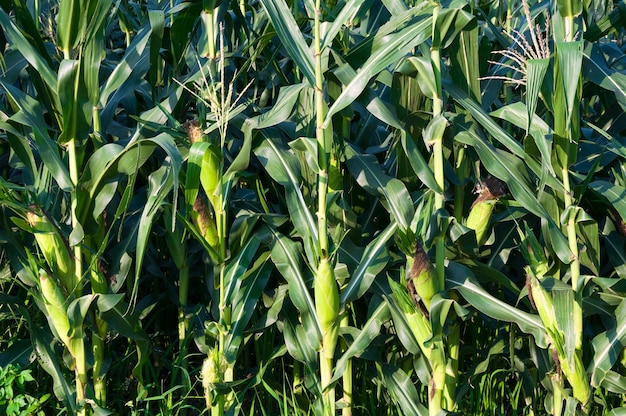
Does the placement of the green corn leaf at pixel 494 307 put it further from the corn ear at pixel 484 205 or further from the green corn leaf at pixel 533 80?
the green corn leaf at pixel 533 80

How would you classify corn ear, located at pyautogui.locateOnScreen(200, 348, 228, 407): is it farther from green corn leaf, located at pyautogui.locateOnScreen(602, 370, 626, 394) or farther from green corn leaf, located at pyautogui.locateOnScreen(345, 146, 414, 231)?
green corn leaf, located at pyautogui.locateOnScreen(602, 370, 626, 394)

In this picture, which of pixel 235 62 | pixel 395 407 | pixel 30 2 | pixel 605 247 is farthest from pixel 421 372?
pixel 30 2

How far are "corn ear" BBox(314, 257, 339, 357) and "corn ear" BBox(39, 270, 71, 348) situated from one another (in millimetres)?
1117

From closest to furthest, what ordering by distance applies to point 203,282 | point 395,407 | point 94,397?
point 94,397, point 395,407, point 203,282

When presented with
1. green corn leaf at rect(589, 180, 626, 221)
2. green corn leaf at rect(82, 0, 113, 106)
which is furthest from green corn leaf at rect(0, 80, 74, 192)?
green corn leaf at rect(589, 180, 626, 221)

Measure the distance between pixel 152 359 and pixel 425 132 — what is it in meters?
2.15

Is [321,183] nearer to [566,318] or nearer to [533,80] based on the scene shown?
[533,80]

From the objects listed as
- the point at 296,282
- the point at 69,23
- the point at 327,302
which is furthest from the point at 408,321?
the point at 69,23

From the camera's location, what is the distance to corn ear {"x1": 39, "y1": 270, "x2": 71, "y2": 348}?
129 inches

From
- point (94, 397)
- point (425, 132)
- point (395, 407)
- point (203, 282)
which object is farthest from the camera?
point (203, 282)

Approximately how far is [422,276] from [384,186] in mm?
452

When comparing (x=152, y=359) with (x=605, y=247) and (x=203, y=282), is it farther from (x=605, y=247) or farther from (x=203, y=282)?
(x=605, y=247)

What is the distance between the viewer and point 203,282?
4.37m

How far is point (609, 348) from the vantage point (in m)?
3.26
